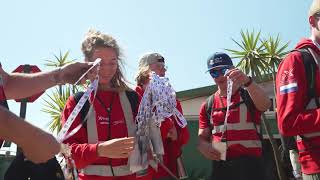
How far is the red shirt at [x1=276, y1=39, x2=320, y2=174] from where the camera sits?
2965 millimetres

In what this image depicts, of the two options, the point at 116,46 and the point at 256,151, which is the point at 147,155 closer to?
the point at 116,46

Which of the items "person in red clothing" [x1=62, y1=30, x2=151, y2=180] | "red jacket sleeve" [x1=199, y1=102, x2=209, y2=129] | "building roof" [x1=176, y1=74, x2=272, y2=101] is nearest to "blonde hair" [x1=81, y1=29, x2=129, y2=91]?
"person in red clothing" [x1=62, y1=30, x2=151, y2=180]

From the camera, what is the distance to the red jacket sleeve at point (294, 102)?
296cm

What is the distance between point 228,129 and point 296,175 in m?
0.90

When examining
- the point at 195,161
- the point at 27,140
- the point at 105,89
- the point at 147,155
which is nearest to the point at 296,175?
the point at 147,155

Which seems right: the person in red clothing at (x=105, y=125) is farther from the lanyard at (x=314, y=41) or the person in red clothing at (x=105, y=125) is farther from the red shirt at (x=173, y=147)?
the lanyard at (x=314, y=41)

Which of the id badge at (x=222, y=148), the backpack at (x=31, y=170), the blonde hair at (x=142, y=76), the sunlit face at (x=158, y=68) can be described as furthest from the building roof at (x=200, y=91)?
the backpack at (x=31, y=170)

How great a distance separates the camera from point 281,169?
441 cm

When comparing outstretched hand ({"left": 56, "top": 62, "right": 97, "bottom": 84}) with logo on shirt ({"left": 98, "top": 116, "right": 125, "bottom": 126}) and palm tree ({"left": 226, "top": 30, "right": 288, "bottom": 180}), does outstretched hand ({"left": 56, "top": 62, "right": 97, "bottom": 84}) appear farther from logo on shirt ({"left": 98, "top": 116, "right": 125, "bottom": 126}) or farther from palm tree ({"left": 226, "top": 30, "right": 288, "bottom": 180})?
palm tree ({"left": 226, "top": 30, "right": 288, "bottom": 180})

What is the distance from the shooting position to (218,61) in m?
4.70

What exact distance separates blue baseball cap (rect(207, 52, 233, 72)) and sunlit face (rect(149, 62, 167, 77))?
66 cm

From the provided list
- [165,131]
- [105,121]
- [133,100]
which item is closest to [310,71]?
[133,100]

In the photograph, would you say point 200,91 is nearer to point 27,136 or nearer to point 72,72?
point 72,72

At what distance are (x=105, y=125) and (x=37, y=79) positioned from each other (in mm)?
830
